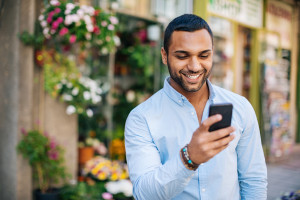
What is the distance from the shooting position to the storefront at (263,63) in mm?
5996

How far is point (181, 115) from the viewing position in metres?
1.53

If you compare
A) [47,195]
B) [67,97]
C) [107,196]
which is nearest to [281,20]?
[67,97]

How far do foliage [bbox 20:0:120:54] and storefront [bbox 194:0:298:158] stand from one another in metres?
2.43

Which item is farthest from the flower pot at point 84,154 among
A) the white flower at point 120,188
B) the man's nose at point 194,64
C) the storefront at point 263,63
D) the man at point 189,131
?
the man's nose at point 194,64

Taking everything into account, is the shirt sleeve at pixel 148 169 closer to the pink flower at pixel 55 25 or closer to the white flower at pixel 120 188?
the pink flower at pixel 55 25

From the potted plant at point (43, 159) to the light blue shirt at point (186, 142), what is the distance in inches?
92.5

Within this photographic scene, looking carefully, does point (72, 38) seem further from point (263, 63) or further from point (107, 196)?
point (263, 63)

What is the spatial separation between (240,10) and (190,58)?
141 inches

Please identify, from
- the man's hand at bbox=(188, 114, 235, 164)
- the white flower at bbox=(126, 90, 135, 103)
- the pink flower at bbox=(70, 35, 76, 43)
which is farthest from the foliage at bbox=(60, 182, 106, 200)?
the man's hand at bbox=(188, 114, 235, 164)

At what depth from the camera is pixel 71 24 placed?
3443 millimetres

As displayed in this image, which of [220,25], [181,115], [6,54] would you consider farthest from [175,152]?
[220,25]

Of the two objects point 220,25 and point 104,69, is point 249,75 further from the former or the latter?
point 104,69

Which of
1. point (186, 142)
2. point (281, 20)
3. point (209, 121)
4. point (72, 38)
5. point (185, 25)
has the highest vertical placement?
point (281, 20)

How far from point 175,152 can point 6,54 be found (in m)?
2.96
